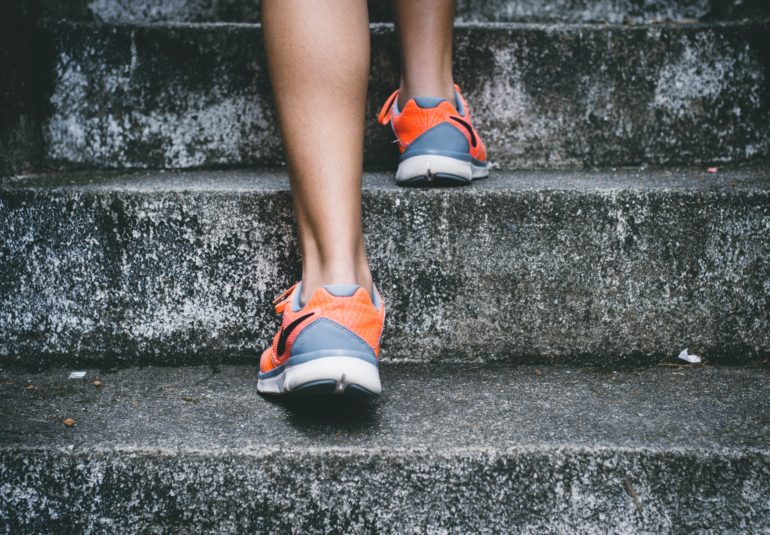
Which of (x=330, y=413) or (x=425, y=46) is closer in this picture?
(x=330, y=413)

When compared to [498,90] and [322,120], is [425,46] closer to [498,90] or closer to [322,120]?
[498,90]

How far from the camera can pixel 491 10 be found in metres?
1.85

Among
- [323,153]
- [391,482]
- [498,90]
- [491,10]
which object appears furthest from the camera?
[491,10]

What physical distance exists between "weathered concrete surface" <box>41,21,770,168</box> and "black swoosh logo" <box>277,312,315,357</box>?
23.5 inches

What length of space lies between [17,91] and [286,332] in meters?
0.89

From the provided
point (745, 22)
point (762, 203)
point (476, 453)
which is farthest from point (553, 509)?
point (745, 22)

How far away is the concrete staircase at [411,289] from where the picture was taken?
2.66 ft

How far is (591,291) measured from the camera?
109 centimetres

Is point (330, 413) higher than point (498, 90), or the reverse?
point (498, 90)

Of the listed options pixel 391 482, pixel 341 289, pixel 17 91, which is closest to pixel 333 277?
pixel 341 289

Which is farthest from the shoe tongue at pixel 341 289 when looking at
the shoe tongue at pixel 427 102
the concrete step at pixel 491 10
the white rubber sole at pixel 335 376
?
the concrete step at pixel 491 10

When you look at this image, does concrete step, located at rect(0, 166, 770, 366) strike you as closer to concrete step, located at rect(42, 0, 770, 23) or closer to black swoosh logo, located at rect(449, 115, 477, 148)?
black swoosh logo, located at rect(449, 115, 477, 148)

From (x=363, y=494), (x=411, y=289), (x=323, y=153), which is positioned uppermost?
(x=323, y=153)

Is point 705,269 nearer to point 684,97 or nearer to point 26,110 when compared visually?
point 684,97
